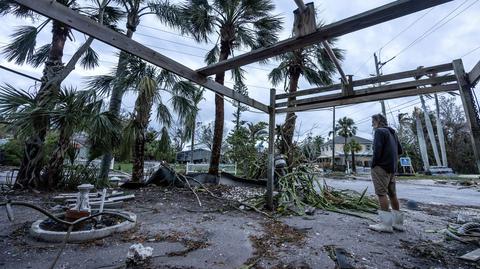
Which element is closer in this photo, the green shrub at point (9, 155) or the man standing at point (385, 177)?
the man standing at point (385, 177)

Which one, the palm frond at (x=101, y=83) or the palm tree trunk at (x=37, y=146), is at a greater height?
the palm frond at (x=101, y=83)

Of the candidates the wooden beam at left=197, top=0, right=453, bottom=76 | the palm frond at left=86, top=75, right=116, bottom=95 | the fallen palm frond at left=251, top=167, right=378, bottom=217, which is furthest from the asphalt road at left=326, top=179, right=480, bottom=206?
the palm frond at left=86, top=75, right=116, bottom=95

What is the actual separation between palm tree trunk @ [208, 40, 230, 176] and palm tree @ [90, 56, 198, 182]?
4.32 feet

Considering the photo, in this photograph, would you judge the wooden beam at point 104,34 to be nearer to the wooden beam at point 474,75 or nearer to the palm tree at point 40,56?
the wooden beam at point 474,75

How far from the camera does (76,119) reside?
5184 mm

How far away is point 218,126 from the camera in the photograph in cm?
820

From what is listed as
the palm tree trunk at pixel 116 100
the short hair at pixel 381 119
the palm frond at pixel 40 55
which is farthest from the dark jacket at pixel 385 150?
the palm frond at pixel 40 55

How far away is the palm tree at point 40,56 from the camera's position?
5375mm

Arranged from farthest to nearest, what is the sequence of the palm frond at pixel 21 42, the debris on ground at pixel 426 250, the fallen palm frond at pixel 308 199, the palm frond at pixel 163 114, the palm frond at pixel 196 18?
the palm frond at pixel 196 18, the palm frond at pixel 163 114, the palm frond at pixel 21 42, the fallen palm frond at pixel 308 199, the debris on ground at pixel 426 250

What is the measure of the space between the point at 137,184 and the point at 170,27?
522 centimetres

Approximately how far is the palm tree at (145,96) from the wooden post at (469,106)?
5765 millimetres

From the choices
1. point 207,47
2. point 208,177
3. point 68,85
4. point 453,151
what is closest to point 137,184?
point 208,177

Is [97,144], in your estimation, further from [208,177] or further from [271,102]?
[271,102]

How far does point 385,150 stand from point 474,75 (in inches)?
49.4
